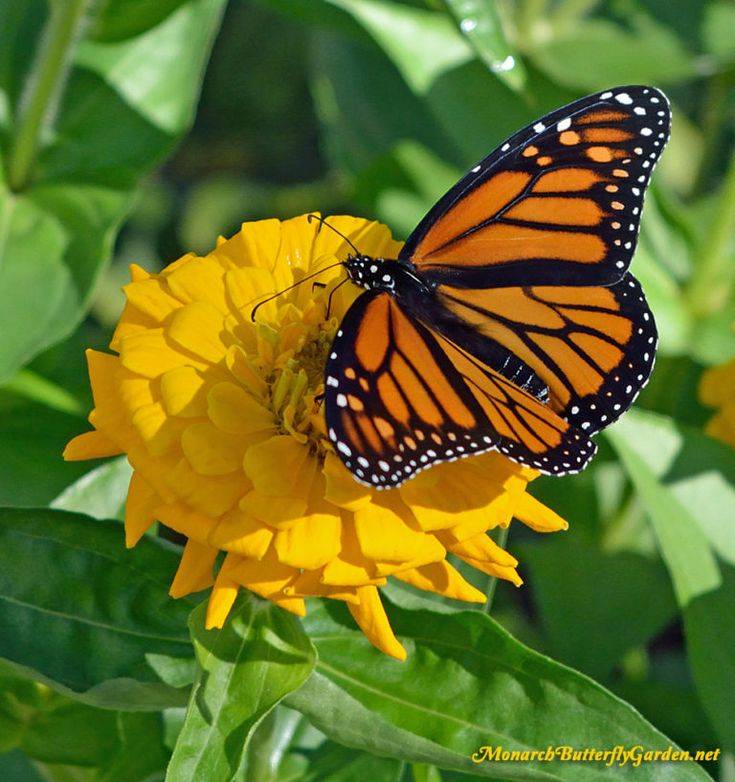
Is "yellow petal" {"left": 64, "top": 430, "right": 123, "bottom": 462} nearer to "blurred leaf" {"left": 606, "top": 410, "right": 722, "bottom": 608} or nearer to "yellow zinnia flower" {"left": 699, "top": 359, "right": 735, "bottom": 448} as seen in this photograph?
"blurred leaf" {"left": 606, "top": 410, "right": 722, "bottom": 608}

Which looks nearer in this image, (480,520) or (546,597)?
(480,520)

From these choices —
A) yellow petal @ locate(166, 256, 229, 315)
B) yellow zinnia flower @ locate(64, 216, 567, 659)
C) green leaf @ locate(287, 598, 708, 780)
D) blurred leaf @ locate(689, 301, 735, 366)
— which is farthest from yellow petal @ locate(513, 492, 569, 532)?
blurred leaf @ locate(689, 301, 735, 366)

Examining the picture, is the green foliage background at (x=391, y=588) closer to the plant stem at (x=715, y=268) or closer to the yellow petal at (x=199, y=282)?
the plant stem at (x=715, y=268)

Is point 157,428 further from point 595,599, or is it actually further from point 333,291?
point 595,599

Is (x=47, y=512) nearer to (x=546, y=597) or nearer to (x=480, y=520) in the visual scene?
(x=480, y=520)

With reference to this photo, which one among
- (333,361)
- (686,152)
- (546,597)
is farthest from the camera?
(686,152)

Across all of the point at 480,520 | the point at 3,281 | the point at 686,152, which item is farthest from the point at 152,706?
the point at 686,152

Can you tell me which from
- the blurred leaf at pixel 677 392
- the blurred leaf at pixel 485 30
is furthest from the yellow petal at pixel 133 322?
the blurred leaf at pixel 677 392
